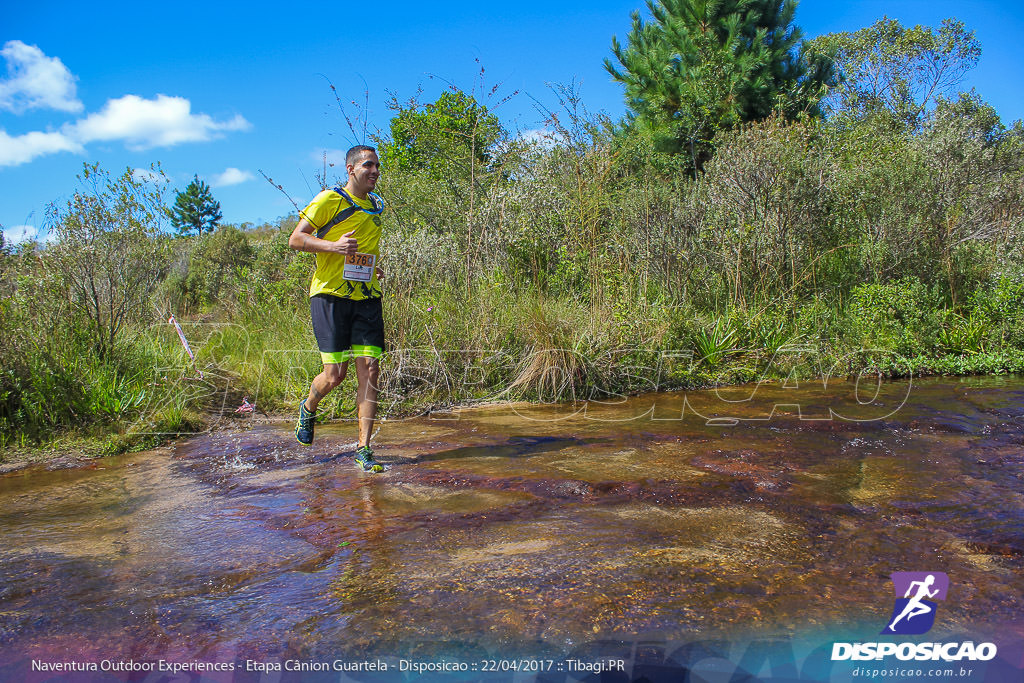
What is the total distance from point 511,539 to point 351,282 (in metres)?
2.20

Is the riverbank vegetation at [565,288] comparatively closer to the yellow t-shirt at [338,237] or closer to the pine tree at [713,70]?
the yellow t-shirt at [338,237]

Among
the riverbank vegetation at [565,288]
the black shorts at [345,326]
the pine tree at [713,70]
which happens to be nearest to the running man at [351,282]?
the black shorts at [345,326]

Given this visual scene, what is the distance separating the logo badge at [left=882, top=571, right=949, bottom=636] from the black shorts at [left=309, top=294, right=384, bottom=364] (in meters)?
3.29

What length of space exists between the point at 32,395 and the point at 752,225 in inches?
336

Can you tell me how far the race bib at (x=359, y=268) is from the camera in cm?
448

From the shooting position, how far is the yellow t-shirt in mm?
4488

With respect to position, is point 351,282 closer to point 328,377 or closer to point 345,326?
point 345,326

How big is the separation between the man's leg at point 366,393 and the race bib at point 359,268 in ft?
1.77

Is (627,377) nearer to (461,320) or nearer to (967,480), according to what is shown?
(461,320)

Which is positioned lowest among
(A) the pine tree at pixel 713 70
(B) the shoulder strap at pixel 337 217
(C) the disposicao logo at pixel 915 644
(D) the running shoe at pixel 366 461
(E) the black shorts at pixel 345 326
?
(C) the disposicao logo at pixel 915 644

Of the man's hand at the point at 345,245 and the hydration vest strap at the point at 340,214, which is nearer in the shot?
the man's hand at the point at 345,245

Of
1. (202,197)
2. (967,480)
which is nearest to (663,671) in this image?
(967,480)

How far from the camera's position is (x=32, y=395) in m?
5.66

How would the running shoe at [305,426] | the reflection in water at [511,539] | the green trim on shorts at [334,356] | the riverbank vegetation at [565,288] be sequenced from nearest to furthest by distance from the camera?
1. the reflection in water at [511,539]
2. the green trim on shorts at [334,356]
3. the running shoe at [305,426]
4. the riverbank vegetation at [565,288]
